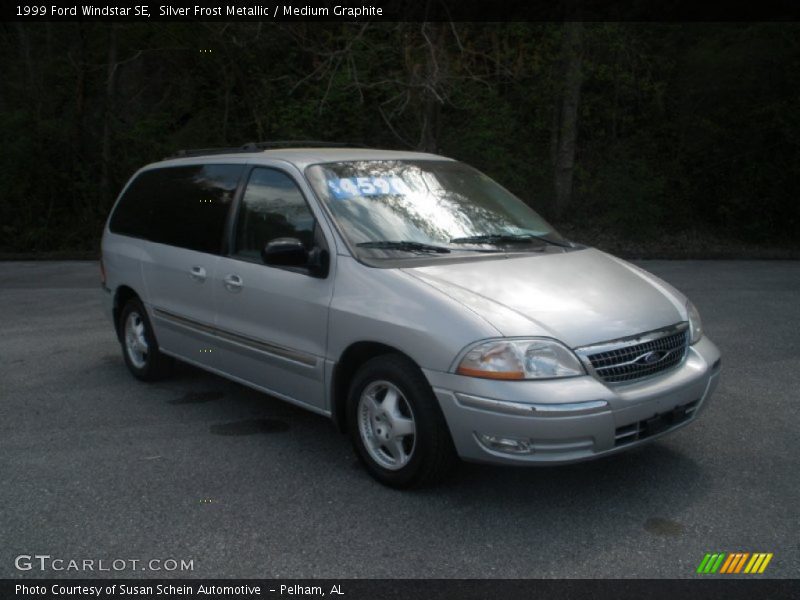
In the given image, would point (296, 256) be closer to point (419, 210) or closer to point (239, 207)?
point (419, 210)

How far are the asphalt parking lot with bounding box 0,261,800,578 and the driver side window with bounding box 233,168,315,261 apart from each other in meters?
1.22

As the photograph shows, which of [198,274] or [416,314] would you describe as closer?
[416,314]

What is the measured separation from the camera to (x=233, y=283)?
543cm

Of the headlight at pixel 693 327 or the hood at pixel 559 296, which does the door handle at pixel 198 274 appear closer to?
the hood at pixel 559 296

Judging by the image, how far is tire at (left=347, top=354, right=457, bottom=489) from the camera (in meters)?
4.23

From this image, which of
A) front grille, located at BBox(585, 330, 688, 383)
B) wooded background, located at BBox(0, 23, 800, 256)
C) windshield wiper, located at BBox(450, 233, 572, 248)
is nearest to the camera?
front grille, located at BBox(585, 330, 688, 383)

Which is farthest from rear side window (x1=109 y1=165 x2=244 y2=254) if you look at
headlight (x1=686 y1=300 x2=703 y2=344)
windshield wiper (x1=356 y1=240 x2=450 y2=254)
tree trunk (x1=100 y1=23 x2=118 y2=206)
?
tree trunk (x1=100 y1=23 x2=118 y2=206)

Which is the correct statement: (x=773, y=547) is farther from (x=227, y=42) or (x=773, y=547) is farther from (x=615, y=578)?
(x=227, y=42)

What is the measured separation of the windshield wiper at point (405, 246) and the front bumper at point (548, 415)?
912mm

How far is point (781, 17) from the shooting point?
16.6 metres

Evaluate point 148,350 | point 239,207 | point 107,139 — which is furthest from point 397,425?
point 107,139

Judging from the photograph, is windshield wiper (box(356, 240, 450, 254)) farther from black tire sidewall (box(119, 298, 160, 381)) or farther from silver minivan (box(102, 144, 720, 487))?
black tire sidewall (box(119, 298, 160, 381))

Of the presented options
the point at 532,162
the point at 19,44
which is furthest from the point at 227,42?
the point at 532,162

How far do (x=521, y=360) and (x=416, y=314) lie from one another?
59 centimetres
